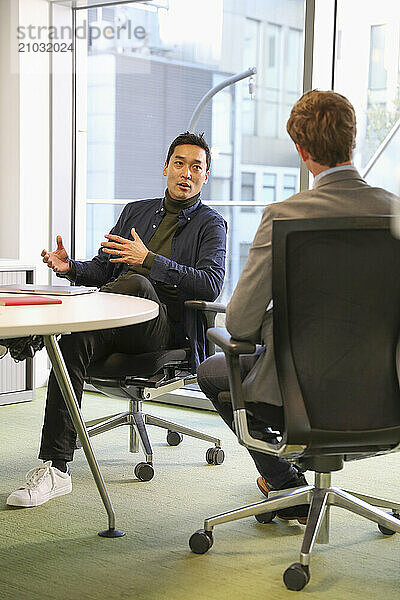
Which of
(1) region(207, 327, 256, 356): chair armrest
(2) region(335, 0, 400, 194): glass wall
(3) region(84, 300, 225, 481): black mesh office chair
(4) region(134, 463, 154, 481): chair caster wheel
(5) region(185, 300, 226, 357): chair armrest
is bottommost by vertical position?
(4) region(134, 463, 154, 481): chair caster wheel

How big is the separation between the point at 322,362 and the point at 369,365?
4.7 inches

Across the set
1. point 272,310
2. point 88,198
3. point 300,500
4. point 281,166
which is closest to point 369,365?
point 272,310

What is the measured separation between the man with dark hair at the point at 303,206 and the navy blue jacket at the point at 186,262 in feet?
2.90

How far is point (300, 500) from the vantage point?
101 inches

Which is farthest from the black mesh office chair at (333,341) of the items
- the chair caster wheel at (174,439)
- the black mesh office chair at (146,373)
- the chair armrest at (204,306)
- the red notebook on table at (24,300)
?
the chair caster wheel at (174,439)

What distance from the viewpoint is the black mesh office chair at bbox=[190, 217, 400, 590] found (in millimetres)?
2127

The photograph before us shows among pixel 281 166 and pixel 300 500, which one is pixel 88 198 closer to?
pixel 281 166

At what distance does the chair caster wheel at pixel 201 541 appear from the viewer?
2.57m

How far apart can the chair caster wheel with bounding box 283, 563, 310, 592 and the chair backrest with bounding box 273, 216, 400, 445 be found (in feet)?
1.22

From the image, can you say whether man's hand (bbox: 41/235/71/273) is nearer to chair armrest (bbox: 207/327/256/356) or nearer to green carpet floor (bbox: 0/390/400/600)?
green carpet floor (bbox: 0/390/400/600)

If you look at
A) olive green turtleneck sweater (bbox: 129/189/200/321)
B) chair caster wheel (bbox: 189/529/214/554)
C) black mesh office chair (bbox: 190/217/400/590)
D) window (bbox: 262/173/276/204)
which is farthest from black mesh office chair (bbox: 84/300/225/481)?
window (bbox: 262/173/276/204)

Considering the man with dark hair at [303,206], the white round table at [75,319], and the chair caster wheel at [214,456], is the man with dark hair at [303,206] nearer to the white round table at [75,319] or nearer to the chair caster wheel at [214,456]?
the white round table at [75,319]

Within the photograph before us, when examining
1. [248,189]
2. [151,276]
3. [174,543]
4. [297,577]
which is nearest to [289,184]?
[248,189]

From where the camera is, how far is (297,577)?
91.4 inches
